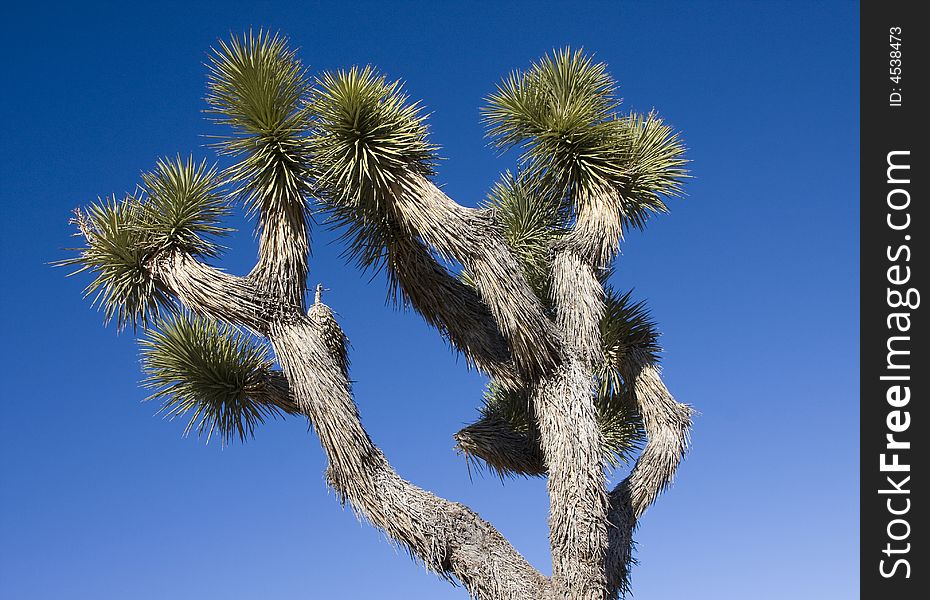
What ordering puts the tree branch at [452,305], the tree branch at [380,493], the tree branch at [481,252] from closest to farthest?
the tree branch at [380,493]
the tree branch at [481,252]
the tree branch at [452,305]

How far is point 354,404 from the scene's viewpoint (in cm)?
836

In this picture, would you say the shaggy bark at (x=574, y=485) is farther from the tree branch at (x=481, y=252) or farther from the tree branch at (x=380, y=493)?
the tree branch at (x=481, y=252)

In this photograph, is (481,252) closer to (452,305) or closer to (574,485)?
(452,305)

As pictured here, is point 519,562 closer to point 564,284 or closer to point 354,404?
point 354,404

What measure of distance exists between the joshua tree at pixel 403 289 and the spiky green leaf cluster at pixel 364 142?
0.06 feet

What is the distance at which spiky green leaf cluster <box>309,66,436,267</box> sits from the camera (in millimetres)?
8633

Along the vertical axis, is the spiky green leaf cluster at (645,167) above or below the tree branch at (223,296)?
above

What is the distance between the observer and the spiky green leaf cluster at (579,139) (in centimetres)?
982

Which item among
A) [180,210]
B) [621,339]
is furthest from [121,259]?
[621,339]

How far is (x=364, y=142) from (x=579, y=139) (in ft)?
7.73

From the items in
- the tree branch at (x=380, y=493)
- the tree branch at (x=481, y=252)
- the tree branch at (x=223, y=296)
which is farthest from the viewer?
the tree branch at (x=481, y=252)

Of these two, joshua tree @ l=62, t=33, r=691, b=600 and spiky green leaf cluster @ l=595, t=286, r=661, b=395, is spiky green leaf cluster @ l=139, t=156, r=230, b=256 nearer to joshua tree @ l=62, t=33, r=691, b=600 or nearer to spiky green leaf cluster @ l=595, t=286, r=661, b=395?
joshua tree @ l=62, t=33, r=691, b=600

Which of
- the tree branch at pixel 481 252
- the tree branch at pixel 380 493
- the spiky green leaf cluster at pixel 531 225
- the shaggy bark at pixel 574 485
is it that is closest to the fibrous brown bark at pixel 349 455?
the tree branch at pixel 380 493
